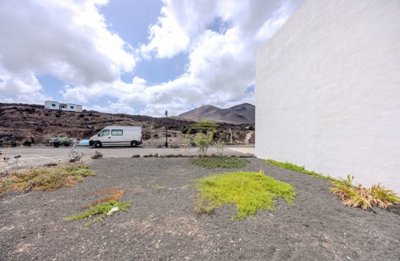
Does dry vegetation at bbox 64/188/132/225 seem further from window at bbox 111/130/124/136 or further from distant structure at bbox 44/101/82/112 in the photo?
distant structure at bbox 44/101/82/112

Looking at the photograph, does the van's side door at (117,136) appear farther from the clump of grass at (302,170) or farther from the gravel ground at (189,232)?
the clump of grass at (302,170)

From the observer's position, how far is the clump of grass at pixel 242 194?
12.1 ft

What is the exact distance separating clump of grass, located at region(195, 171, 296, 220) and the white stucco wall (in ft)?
7.89

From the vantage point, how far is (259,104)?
460 inches

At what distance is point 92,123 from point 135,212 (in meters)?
35.9

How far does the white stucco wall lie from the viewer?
4.56 metres

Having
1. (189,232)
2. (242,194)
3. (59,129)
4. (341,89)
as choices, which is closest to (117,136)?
(59,129)

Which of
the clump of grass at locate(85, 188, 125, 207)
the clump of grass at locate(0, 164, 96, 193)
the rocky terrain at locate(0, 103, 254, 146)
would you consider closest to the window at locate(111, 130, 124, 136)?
the rocky terrain at locate(0, 103, 254, 146)

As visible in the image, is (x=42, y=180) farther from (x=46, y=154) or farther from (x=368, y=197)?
(x=46, y=154)

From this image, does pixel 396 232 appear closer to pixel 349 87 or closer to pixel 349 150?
pixel 349 150

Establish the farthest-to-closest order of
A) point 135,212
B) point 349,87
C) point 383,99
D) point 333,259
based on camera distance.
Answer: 1. point 349,87
2. point 383,99
3. point 135,212
4. point 333,259

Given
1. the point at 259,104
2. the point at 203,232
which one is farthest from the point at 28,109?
the point at 203,232

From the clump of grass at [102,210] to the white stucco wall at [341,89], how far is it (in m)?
6.06

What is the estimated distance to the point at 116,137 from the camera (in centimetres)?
1891
